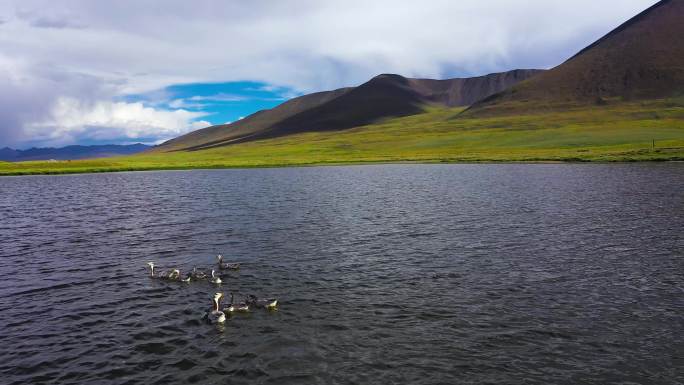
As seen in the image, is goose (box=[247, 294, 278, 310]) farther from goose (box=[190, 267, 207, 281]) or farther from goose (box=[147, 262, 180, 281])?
goose (box=[147, 262, 180, 281])

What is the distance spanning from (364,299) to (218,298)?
266 inches

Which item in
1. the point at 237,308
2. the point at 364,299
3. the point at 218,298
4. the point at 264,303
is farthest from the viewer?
the point at 364,299

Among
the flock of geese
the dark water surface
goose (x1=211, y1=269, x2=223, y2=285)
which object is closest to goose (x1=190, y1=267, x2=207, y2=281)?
the flock of geese

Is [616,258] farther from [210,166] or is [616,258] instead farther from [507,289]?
[210,166]

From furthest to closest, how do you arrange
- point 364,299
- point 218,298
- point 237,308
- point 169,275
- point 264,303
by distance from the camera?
point 169,275 → point 364,299 → point 264,303 → point 237,308 → point 218,298

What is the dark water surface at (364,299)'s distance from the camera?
53.5 feet

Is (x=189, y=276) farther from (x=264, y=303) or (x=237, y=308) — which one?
(x=264, y=303)

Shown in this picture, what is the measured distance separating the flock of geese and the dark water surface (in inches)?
19.9

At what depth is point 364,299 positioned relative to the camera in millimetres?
22828

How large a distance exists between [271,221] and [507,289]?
27438mm

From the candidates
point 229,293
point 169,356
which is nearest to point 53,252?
point 229,293

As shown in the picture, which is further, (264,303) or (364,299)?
(364,299)

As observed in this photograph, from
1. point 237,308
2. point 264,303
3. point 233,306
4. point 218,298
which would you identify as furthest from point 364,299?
point 218,298

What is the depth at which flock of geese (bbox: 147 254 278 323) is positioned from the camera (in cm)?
2071
